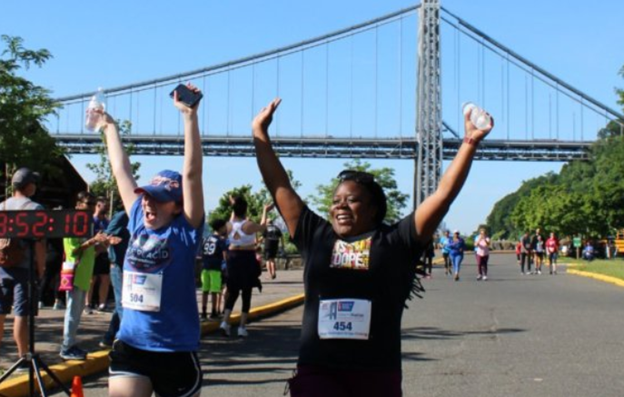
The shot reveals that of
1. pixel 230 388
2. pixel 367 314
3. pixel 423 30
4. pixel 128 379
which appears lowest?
pixel 230 388

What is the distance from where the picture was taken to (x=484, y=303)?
699 inches

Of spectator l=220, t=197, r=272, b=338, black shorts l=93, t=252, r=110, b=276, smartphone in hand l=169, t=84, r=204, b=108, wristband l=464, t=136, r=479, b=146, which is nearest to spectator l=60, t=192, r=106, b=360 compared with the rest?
spectator l=220, t=197, r=272, b=338

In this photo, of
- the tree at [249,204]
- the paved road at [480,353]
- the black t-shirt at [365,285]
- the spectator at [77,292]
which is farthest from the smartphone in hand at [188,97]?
the tree at [249,204]

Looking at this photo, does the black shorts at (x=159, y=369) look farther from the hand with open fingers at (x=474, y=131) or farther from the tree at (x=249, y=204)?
the tree at (x=249, y=204)

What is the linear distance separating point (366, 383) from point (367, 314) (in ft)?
0.88

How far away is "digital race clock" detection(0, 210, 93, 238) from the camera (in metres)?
6.70

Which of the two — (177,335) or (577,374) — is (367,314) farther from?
(577,374)

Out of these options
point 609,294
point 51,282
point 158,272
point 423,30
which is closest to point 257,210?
point 609,294

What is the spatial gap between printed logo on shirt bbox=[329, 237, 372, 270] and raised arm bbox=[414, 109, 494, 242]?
0.23 m

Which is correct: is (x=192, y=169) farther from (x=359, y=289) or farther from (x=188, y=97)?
(x=359, y=289)

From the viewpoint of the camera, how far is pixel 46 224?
6754 mm

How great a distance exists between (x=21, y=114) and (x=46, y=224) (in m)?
6.77

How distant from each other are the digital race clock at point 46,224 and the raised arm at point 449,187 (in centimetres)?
335

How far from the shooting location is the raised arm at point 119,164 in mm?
4926
